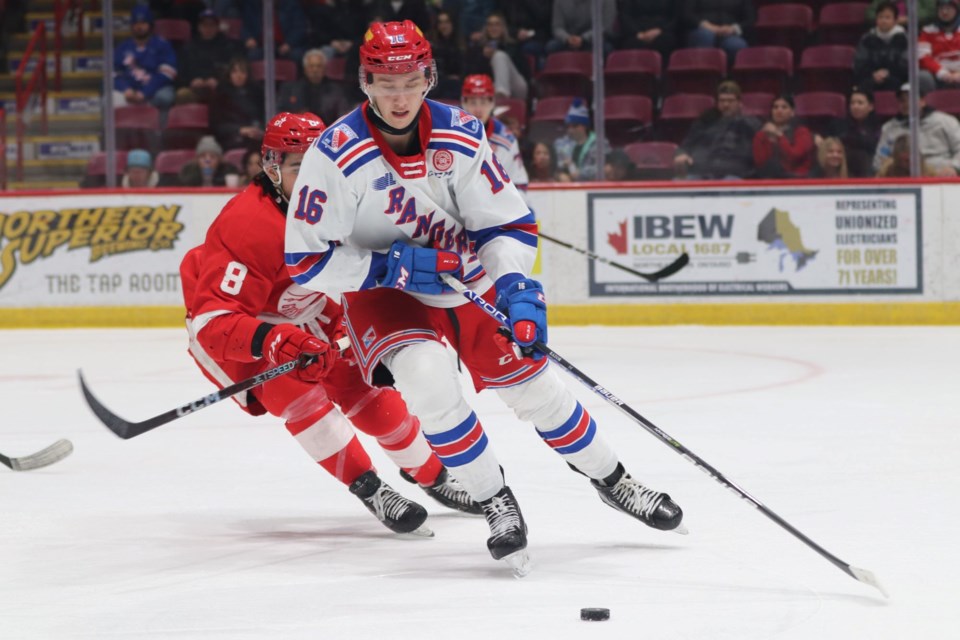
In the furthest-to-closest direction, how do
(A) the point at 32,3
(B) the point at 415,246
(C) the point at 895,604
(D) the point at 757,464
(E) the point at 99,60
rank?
(A) the point at 32,3 → (E) the point at 99,60 → (D) the point at 757,464 → (B) the point at 415,246 → (C) the point at 895,604

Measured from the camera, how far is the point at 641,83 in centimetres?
791

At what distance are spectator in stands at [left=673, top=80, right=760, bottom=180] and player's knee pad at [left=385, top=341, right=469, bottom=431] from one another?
5.27 meters

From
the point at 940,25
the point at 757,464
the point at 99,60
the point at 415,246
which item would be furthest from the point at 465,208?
the point at 99,60

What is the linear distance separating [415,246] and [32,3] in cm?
802

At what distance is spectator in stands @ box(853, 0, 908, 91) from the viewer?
25.0 ft

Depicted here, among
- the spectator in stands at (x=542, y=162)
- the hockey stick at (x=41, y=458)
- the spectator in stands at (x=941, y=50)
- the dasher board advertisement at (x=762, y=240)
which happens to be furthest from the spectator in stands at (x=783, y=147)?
the hockey stick at (x=41, y=458)

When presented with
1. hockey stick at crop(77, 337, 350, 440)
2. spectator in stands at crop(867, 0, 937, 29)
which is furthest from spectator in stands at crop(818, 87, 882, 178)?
hockey stick at crop(77, 337, 350, 440)

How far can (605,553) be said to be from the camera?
2.97 metres

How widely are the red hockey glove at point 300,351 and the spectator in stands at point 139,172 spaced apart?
5.55 metres

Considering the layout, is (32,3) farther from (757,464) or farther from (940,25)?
(757,464)

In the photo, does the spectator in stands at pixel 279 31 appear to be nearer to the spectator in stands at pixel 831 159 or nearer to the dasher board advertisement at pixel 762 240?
the dasher board advertisement at pixel 762 240

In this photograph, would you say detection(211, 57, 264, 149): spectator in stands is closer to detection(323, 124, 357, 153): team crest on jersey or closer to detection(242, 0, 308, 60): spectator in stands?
detection(242, 0, 308, 60): spectator in stands

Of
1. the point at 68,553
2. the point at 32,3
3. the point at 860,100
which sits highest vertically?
the point at 32,3

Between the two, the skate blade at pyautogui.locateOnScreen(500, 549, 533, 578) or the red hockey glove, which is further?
the red hockey glove
